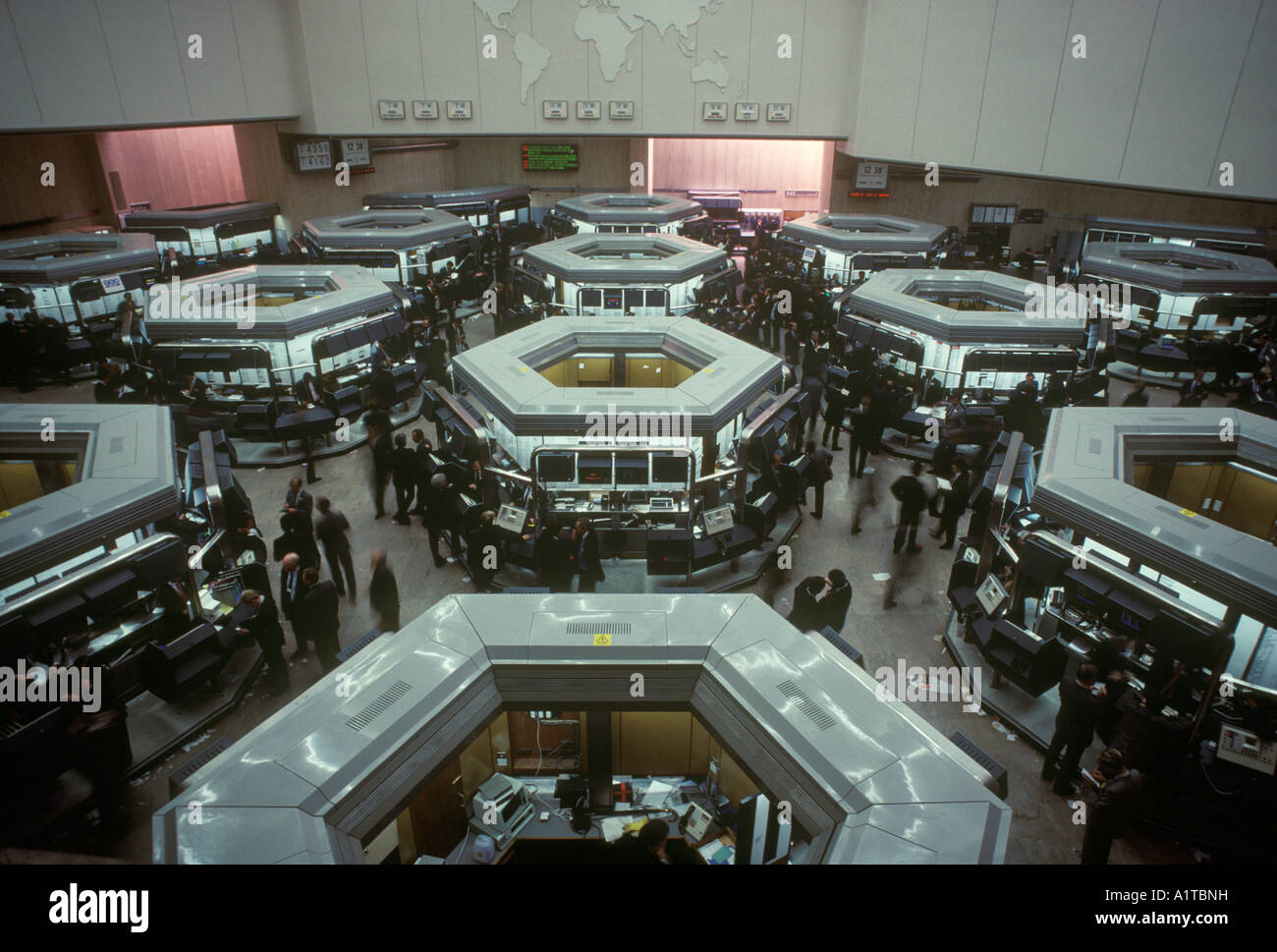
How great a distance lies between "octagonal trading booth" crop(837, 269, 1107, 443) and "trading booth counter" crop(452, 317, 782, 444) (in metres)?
Answer: 2.90

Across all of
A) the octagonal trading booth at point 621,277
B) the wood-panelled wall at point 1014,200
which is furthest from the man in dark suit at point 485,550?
the wood-panelled wall at point 1014,200

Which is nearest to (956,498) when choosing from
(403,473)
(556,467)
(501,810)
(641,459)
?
(641,459)

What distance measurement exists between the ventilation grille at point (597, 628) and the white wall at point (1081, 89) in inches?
563

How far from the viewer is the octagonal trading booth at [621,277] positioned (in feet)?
50.7

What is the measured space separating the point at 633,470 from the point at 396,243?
11477 mm

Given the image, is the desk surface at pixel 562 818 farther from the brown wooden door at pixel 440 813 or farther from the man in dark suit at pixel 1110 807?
the man in dark suit at pixel 1110 807

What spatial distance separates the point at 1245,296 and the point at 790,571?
13139mm

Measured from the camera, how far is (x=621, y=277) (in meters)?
15.3

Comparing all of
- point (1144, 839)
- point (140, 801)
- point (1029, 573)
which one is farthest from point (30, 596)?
point (1144, 839)

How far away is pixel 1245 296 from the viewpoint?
50.7 ft

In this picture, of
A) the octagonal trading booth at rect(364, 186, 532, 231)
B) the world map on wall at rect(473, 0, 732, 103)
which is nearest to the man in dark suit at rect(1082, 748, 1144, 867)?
the world map on wall at rect(473, 0, 732, 103)

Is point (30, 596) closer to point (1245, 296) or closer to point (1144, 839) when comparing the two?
point (1144, 839)

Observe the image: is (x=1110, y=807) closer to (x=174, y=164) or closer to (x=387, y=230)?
(x=387, y=230)

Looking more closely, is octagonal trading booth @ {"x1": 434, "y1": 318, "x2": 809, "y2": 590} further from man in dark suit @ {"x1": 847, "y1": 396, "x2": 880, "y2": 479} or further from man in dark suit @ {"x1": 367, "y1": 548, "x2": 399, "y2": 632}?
man in dark suit @ {"x1": 367, "y1": 548, "x2": 399, "y2": 632}
